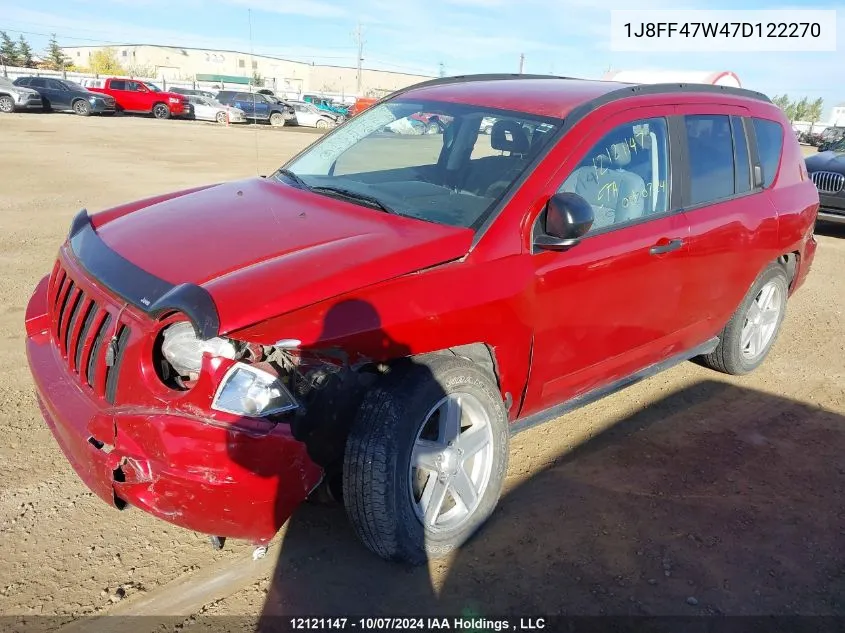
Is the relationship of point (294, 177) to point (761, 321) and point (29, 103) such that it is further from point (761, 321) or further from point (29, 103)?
point (29, 103)

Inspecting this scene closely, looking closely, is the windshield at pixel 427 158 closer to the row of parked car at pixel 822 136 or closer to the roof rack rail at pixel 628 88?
the roof rack rail at pixel 628 88

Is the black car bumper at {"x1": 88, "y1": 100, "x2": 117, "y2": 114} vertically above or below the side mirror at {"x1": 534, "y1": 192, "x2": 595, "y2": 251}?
below

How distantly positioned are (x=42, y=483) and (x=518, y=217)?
8.39ft

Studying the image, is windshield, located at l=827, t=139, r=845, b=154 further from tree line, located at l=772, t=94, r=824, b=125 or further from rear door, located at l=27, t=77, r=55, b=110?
tree line, located at l=772, t=94, r=824, b=125

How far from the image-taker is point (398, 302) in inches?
103

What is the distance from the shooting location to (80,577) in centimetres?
272

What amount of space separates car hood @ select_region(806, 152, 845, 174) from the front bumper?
35.1ft

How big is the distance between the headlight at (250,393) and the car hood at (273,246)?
175 millimetres

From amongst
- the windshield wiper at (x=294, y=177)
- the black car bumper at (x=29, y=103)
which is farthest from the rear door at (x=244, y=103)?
the windshield wiper at (x=294, y=177)

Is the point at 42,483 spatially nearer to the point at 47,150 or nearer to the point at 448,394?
the point at 448,394

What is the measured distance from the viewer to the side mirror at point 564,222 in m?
2.91

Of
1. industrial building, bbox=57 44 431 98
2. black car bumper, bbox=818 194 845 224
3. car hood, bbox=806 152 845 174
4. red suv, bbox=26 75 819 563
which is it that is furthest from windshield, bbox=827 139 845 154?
industrial building, bbox=57 44 431 98

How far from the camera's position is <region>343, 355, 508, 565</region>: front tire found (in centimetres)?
256

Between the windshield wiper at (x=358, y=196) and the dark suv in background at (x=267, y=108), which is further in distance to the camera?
the dark suv in background at (x=267, y=108)
